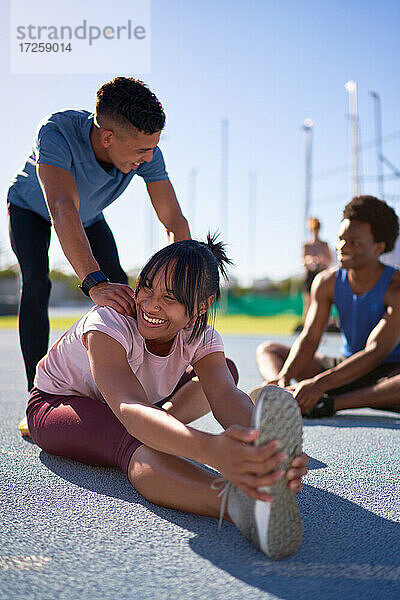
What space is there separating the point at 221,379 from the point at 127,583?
66cm

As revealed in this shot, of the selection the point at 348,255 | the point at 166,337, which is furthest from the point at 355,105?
Answer: the point at 166,337

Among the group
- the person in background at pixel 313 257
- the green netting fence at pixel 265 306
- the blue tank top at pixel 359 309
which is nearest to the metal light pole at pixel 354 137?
the green netting fence at pixel 265 306

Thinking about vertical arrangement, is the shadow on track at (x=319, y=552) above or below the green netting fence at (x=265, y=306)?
above

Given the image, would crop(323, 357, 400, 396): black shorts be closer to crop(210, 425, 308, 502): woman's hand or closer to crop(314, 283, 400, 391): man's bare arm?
crop(314, 283, 400, 391): man's bare arm

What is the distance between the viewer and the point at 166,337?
1.58 m

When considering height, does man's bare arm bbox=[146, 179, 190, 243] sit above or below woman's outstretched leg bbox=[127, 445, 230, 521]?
above

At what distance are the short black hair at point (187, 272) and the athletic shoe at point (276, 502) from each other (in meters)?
0.40

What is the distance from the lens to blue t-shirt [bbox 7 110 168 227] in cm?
206

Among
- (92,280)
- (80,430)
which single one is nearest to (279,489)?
(80,430)

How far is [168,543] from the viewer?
1158mm

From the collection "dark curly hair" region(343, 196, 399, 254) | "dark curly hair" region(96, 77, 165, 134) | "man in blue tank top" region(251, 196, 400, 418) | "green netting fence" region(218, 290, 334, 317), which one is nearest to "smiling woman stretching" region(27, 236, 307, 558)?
"dark curly hair" region(96, 77, 165, 134)

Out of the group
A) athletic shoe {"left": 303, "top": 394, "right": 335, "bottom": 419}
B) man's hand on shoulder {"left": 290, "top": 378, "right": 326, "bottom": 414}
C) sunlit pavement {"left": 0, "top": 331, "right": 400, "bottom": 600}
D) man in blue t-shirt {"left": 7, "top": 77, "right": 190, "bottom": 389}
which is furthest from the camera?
athletic shoe {"left": 303, "top": 394, "right": 335, "bottom": 419}

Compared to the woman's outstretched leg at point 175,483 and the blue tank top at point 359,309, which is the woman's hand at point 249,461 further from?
the blue tank top at point 359,309

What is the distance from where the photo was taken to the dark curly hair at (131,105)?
1884mm
